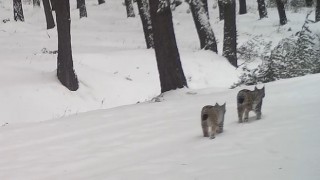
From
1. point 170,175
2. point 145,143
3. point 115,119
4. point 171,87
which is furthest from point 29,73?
point 170,175

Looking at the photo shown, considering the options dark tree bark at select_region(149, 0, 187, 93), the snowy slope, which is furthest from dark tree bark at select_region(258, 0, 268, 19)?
the snowy slope

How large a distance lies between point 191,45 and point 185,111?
15.6 metres

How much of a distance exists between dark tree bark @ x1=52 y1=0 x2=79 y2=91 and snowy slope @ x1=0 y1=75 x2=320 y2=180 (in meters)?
5.16

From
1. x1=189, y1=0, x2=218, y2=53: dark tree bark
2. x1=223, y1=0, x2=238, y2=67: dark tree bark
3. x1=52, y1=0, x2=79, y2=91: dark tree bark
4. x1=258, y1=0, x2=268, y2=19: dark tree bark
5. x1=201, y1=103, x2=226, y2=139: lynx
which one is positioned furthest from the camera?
x1=258, y1=0, x2=268, y2=19: dark tree bark

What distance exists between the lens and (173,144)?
6078 mm

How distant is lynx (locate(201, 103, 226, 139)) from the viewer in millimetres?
5656

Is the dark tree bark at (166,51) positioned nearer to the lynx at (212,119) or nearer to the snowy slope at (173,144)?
the snowy slope at (173,144)

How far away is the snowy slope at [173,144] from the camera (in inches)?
175

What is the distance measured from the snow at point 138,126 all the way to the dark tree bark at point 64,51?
0.27 m

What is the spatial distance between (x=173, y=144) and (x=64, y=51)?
9.16 meters

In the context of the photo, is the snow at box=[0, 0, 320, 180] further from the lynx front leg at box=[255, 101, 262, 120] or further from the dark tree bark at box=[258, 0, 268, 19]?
the dark tree bark at box=[258, 0, 268, 19]

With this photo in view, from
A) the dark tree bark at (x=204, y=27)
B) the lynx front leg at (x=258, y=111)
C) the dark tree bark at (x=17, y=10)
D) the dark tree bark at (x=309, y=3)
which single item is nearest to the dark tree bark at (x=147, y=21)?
the dark tree bark at (x=204, y=27)

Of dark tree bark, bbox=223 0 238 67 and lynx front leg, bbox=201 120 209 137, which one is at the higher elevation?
lynx front leg, bbox=201 120 209 137

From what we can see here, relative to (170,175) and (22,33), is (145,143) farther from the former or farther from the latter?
(22,33)
